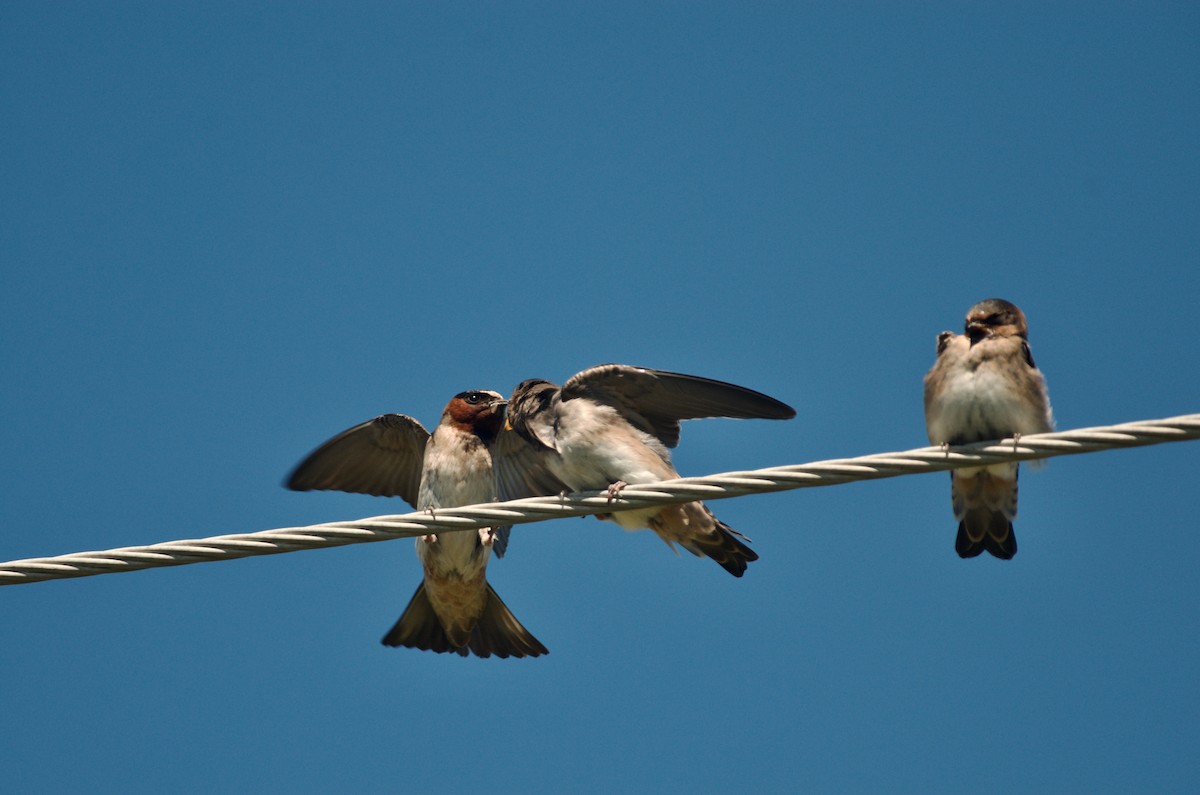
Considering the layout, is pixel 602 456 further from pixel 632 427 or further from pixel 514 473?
pixel 514 473

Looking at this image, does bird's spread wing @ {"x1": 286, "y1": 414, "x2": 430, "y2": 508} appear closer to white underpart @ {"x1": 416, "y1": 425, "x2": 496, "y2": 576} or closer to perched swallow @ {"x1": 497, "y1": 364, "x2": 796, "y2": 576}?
white underpart @ {"x1": 416, "y1": 425, "x2": 496, "y2": 576}

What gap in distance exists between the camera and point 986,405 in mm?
6406

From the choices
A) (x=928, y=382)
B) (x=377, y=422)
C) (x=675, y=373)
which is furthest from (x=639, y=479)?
(x=377, y=422)

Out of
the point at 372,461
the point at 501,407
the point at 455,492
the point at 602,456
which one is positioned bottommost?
the point at 455,492

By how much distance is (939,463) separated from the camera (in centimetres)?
499

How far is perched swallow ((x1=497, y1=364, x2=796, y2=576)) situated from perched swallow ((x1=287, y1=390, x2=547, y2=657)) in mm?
417

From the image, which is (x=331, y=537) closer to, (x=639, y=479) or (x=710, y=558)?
(x=639, y=479)

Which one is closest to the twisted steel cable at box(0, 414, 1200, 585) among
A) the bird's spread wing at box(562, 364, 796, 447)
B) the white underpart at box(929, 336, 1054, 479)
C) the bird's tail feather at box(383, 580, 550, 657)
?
the white underpart at box(929, 336, 1054, 479)

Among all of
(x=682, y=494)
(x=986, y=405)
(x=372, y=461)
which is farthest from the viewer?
(x=372, y=461)

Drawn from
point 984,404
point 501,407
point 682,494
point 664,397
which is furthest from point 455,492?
point 984,404

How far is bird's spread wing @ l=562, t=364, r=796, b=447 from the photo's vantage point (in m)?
7.12

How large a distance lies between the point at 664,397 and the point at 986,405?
71.9 inches

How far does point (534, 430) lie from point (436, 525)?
7.06 feet

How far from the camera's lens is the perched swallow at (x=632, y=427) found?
279 inches
